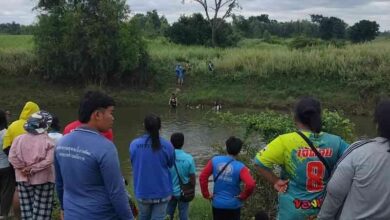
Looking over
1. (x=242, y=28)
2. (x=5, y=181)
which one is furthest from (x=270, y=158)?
(x=242, y=28)

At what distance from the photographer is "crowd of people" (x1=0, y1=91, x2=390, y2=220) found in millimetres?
3258

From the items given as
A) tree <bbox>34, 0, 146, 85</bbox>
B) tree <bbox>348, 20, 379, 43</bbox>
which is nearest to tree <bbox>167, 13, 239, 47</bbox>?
tree <bbox>34, 0, 146, 85</bbox>

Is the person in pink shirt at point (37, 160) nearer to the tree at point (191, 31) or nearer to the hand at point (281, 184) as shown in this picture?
the hand at point (281, 184)

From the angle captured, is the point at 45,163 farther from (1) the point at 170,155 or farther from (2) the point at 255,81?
(2) the point at 255,81

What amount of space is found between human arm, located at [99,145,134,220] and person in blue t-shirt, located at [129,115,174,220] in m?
1.46

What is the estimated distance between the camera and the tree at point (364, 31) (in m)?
61.4

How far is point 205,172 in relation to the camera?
17.9 feet

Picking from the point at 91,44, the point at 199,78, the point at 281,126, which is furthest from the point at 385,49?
the point at 281,126

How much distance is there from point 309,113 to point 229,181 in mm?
1678

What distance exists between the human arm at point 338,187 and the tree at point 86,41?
27516mm

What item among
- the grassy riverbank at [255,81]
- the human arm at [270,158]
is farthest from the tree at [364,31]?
the human arm at [270,158]

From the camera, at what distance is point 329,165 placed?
390cm

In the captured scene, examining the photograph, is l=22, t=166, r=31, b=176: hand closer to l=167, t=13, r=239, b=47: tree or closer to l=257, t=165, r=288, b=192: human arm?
l=257, t=165, r=288, b=192: human arm

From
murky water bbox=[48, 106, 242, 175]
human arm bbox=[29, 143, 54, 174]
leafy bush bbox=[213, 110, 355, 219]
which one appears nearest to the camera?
human arm bbox=[29, 143, 54, 174]
